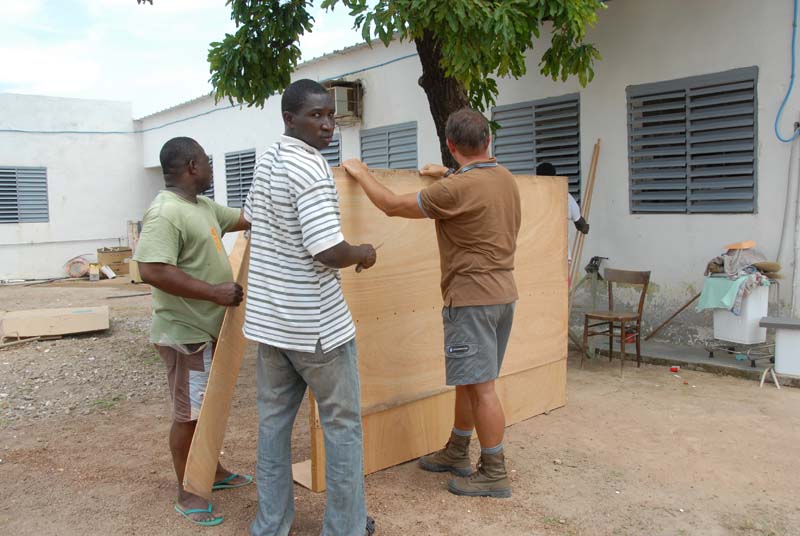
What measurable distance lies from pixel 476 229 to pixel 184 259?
4.53ft

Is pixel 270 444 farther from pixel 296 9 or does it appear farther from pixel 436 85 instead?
pixel 296 9

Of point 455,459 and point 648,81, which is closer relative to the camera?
point 455,459

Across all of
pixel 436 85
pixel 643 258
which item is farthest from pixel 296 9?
pixel 643 258

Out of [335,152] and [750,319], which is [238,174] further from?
[750,319]

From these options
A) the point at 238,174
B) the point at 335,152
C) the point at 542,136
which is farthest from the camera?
the point at 238,174

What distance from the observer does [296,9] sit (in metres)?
7.04

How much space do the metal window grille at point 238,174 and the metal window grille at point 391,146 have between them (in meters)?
3.83

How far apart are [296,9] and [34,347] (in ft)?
15.0

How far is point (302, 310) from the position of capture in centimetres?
274

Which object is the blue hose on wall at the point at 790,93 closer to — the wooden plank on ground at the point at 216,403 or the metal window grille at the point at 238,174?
the wooden plank on ground at the point at 216,403

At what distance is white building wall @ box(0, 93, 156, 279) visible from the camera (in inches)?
635

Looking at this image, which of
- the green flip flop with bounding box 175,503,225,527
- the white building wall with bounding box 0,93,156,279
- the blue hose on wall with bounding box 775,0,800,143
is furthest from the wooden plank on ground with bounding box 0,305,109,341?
the white building wall with bounding box 0,93,156,279

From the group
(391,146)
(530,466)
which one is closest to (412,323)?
(530,466)

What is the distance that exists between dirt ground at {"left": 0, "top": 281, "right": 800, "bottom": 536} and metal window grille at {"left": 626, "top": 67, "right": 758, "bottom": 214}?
176cm
